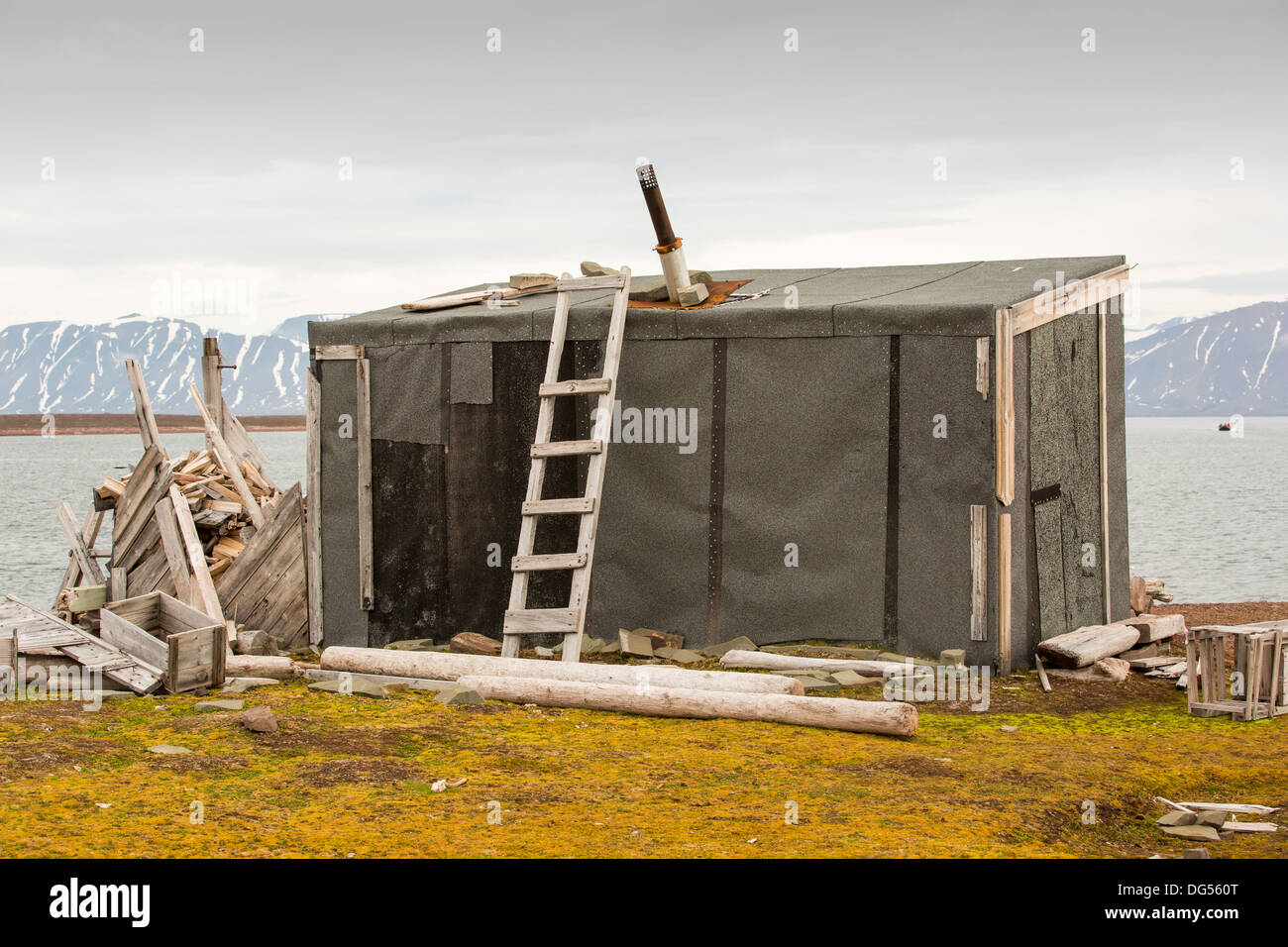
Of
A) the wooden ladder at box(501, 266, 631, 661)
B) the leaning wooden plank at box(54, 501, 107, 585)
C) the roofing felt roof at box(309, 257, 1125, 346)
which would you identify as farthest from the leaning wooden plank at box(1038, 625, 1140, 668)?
the leaning wooden plank at box(54, 501, 107, 585)

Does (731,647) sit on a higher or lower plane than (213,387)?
lower

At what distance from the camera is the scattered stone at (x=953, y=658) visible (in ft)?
31.6

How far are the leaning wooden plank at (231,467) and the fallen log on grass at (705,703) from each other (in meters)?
4.70

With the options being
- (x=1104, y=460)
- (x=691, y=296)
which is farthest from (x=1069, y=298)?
(x=691, y=296)

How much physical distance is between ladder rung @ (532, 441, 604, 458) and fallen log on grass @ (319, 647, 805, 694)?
5.70 ft

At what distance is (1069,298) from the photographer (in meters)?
10.5

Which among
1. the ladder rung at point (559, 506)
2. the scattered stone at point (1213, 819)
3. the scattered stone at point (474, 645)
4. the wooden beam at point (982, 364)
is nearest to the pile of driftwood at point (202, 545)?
the scattered stone at point (474, 645)

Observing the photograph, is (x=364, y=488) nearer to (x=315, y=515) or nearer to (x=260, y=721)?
(x=315, y=515)

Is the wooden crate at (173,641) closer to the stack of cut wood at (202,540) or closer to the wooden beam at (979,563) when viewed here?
the stack of cut wood at (202,540)

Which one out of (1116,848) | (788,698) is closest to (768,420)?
(788,698)

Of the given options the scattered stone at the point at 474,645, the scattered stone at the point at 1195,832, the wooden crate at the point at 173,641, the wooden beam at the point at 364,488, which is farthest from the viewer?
the wooden beam at the point at 364,488

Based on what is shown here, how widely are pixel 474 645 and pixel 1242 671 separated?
5981 millimetres
